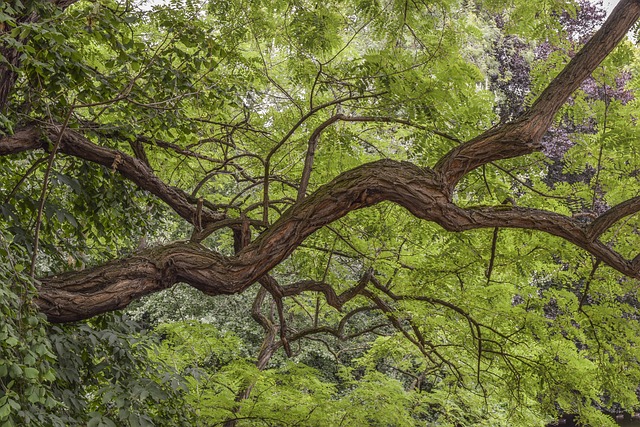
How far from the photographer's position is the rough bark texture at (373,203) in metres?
2.90

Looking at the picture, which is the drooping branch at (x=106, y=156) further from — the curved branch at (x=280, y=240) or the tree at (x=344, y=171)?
the curved branch at (x=280, y=240)

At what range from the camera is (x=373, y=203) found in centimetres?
301

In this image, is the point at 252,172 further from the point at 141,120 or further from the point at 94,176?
the point at 141,120

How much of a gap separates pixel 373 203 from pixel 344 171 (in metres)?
0.67

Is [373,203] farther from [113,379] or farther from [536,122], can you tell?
[113,379]

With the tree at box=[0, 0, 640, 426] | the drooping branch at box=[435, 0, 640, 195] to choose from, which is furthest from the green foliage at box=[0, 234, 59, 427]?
the drooping branch at box=[435, 0, 640, 195]

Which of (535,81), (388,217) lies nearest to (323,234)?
(388,217)

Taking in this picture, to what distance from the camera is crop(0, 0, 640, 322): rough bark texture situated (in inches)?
114

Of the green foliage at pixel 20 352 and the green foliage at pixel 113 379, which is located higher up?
the green foliage at pixel 113 379

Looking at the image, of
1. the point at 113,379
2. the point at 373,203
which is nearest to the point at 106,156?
the point at 113,379

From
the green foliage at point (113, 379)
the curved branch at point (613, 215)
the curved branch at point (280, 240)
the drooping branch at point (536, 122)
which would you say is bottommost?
the green foliage at point (113, 379)

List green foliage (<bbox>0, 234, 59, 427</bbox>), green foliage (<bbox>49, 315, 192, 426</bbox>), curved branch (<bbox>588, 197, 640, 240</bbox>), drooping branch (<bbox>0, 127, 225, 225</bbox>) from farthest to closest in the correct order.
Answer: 1. drooping branch (<bbox>0, 127, 225, 225</bbox>)
2. curved branch (<bbox>588, 197, 640, 240</bbox>)
3. green foliage (<bbox>49, 315, 192, 426</bbox>)
4. green foliage (<bbox>0, 234, 59, 427</bbox>)

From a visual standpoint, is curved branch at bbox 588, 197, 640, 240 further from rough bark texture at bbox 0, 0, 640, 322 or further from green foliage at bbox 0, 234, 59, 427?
green foliage at bbox 0, 234, 59, 427

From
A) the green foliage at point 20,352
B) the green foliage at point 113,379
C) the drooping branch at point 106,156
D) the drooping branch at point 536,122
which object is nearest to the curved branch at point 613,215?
the drooping branch at point 536,122
